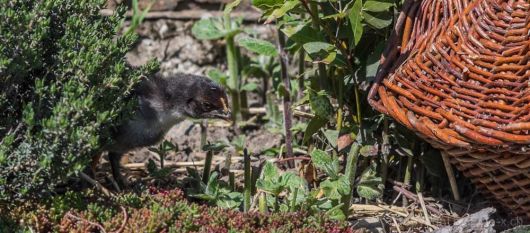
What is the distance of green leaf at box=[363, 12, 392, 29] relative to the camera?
14.9 ft

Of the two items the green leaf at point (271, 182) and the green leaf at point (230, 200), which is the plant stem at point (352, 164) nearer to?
the green leaf at point (271, 182)

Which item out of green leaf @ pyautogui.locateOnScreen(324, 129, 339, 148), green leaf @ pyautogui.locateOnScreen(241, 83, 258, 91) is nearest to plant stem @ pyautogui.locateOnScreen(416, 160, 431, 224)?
green leaf @ pyautogui.locateOnScreen(324, 129, 339, 148)

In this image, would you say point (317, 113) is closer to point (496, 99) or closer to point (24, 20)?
point (496, 99)

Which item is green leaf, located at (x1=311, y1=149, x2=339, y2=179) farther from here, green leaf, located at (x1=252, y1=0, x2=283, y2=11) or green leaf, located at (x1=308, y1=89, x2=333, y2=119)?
green leaf, located at (x1=252, y1=0, x2=283, y2=11)

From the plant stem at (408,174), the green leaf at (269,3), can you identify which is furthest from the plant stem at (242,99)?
the green leaf at (269,3)

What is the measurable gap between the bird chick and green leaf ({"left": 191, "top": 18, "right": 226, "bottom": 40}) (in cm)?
103

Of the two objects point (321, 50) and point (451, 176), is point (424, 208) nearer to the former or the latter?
point (451, 176)

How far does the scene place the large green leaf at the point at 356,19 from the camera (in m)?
4.40

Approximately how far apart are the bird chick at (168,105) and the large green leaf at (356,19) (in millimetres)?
967

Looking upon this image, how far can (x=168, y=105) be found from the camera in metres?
5.14

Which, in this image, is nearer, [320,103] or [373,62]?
[373,62]

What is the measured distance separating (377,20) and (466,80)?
573mm

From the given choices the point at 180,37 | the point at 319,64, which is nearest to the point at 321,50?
the point at 319,64

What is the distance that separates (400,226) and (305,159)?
0.67 m
